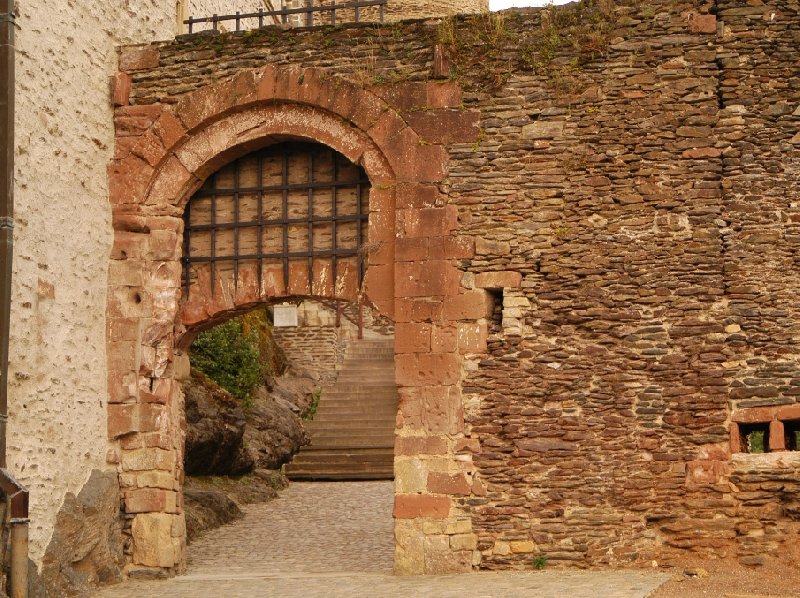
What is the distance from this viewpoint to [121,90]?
35.0 ft

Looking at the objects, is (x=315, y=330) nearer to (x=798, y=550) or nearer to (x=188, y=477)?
(x=188, y=477)

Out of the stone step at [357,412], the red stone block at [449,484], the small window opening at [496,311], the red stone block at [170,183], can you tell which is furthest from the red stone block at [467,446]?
the stone step at [357,412]

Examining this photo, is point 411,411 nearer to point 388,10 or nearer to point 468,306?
point 468,306

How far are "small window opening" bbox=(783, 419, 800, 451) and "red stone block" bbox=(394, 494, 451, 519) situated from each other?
271 centimetres

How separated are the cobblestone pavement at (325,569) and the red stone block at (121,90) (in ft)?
13.6

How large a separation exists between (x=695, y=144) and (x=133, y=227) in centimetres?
483

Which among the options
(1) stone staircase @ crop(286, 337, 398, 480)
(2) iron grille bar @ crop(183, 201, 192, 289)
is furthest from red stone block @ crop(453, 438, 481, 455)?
(1) stone staircase @ crop(286, 337, 398, 480)

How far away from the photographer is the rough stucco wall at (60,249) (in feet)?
29.5

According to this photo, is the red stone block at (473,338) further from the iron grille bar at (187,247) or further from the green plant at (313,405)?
the green plant at (313,405)

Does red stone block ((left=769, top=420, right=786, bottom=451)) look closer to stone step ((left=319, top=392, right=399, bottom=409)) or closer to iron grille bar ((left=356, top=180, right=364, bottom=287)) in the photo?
iron grille bar ((left=356, top=180, right=364, bottom=287))

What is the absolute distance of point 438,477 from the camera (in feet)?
31.7

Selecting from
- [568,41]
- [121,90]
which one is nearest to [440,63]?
[568,41]

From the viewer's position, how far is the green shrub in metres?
17.2

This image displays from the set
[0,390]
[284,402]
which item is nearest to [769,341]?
[0,390]
